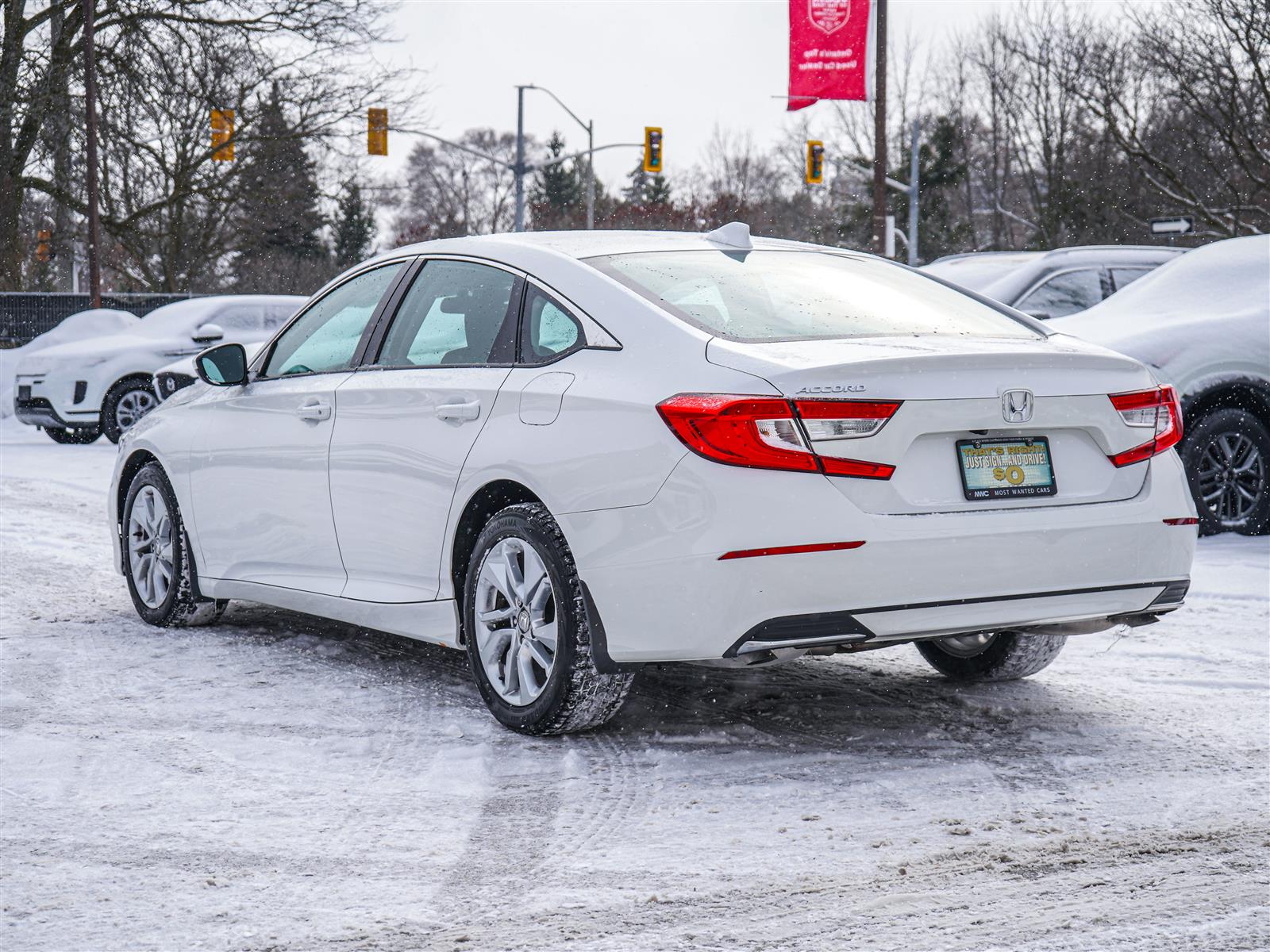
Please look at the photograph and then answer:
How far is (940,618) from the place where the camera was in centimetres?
450

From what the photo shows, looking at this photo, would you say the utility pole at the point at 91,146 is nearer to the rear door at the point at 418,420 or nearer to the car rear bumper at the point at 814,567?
the rear door at the point at 418,420

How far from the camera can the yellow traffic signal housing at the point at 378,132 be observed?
31859 mm

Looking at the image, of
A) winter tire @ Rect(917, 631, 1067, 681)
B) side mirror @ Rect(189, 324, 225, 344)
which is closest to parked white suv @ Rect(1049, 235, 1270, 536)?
winter tire @ Rect(917, 631, 1067, 681)

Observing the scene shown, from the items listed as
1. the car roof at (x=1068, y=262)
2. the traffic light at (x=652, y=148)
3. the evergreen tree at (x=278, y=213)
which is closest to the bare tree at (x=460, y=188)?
the evergreen tree at (x=278, y=213)

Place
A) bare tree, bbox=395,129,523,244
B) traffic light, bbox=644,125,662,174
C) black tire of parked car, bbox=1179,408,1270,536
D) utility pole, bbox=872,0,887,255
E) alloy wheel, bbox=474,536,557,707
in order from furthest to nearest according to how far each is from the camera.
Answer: bare tree, bbox=395,129,523,244
traffic light, bbox=644,125,662,174
utility pole, bbox=872,0,887,255
black tire of parked car, bbox=1179,408,1270,536
alloy wheel, bbox=474,536,557,707

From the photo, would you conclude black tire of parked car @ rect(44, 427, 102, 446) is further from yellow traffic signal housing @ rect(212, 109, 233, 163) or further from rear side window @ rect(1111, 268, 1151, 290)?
yellow traffic signal housing @ rect(212, 109, 233, 163)

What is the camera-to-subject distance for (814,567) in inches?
171

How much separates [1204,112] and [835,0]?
23.6 feet

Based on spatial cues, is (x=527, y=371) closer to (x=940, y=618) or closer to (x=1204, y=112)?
(x=940, y=618)

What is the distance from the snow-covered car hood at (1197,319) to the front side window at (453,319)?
423 cm

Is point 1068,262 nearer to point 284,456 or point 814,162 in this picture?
point 284,456

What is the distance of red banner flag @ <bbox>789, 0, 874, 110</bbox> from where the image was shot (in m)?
30.5

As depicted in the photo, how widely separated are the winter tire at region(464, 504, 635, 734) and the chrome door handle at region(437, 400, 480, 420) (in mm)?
343

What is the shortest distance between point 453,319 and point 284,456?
3.36 ft
